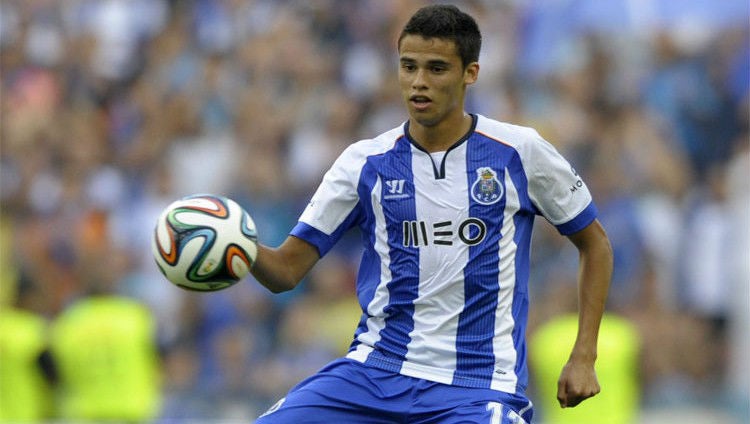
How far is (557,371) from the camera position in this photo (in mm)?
11117

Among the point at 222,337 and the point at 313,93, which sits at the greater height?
the point at 313,93

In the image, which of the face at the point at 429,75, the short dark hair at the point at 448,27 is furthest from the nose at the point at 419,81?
the short dark hair at the point at 448,27

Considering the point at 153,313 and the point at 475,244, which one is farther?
the point at 153,313

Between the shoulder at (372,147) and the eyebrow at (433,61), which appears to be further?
the shoulder at (372,147)

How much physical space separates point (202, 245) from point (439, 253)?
101cm

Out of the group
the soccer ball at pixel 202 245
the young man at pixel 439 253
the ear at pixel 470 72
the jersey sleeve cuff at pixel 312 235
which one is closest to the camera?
the soccer ball at pixel 202 245

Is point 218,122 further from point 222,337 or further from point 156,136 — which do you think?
point 222,337

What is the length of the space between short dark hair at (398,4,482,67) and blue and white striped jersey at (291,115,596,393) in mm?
331

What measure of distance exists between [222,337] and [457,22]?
638cm

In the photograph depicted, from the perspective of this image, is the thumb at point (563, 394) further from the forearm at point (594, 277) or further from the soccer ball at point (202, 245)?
the soccer ball at point (202, 245)

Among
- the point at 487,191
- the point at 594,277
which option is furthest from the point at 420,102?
the point at 594,277

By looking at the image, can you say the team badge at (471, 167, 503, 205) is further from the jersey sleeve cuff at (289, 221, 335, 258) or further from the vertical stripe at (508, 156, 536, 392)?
the jersey sleeve cuff at (289, 221, 335, 258)

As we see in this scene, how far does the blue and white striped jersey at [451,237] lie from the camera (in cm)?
597

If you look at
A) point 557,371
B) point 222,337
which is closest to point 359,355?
point 557,371
